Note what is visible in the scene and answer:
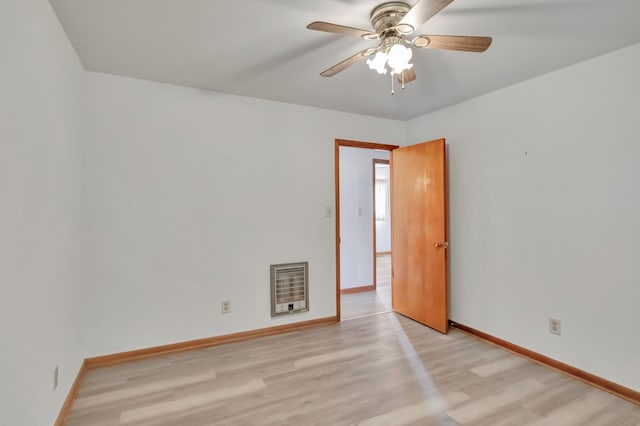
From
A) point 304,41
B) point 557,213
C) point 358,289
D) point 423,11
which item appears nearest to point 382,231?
point 358,289

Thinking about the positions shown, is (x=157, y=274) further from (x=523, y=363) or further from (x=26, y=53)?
(x=523, y=363)

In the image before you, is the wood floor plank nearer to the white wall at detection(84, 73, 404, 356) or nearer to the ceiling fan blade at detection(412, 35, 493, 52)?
the white wall at detection(84, 73, 404, 356)

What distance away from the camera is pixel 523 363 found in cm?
280

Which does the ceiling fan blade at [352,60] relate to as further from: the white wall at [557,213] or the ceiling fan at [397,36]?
the white wall at [557,213]

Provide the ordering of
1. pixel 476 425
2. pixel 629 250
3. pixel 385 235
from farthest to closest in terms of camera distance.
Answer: pixel 385 235, pixel 629 250, pixel 476 425

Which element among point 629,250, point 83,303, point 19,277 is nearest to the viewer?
point 19,277

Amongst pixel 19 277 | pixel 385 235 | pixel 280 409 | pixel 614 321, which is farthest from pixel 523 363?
pixel 385 235

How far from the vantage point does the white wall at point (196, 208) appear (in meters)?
2.78

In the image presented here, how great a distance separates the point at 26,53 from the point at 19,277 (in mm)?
1034

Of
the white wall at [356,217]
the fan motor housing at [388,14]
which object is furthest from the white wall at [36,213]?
the white wall at [356,217]

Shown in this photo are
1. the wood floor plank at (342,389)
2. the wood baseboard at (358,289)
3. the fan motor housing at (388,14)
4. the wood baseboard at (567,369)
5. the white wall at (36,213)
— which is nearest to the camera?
the white wall at (36,213)

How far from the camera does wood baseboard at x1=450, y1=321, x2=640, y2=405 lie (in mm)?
2293

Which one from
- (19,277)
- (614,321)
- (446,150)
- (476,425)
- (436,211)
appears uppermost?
(446,150)

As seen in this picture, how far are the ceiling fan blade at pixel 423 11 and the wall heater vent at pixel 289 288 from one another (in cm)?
255
